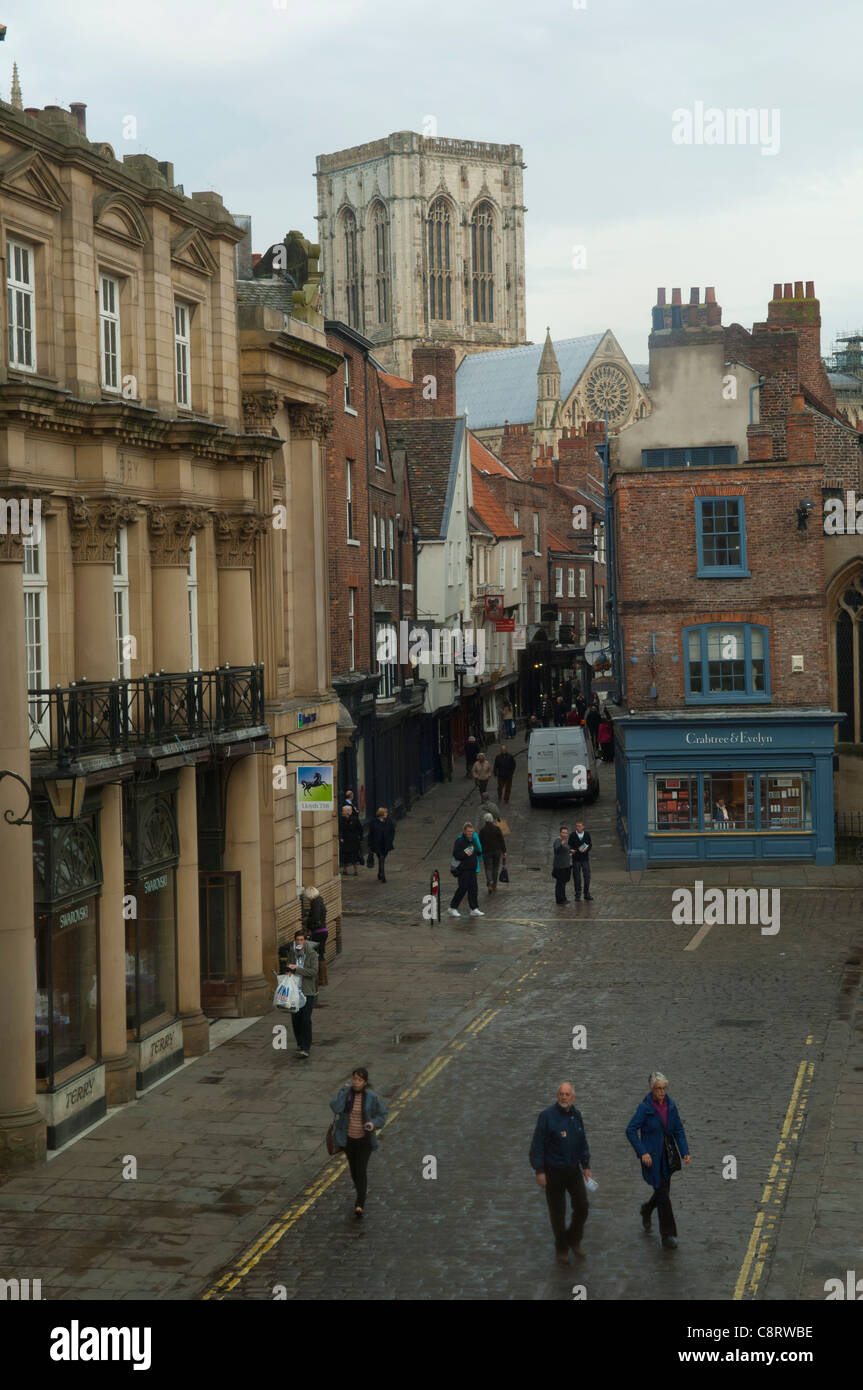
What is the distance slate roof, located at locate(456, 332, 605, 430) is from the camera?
141500 millimetres

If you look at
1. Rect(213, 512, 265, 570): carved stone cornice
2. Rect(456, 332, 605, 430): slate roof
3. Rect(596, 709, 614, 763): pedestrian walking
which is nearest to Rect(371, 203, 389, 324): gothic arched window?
Rect(456, 332, 605, 430): slate roof

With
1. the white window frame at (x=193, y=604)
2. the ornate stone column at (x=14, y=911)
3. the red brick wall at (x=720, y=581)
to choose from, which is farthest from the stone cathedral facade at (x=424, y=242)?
the ornate stone column at (x=14, y=911)

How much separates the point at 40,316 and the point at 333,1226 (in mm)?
10440

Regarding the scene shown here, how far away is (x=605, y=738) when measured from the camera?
56.5 metres

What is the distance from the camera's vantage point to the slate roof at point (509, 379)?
142 meters

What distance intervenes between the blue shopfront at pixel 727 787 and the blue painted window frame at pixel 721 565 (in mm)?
3125

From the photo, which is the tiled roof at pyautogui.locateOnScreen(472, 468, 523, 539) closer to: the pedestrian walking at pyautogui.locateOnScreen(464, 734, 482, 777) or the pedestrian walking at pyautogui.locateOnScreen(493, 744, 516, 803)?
the pedestrian walking at pyautogui.locateOnScreen(464, 734, 482, 777)

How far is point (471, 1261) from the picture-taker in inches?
560

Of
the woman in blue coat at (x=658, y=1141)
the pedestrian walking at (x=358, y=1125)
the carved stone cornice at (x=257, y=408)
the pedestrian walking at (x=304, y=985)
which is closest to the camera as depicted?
the woman in blue coat at (x=658, y=1141)

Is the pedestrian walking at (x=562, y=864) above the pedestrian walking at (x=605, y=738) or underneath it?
underneath

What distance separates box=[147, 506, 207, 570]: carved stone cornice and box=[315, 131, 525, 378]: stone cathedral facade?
456 ft

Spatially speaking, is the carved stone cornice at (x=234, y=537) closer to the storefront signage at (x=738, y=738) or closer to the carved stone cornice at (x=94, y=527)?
the carved stone cornice at (x=94, y=527)
